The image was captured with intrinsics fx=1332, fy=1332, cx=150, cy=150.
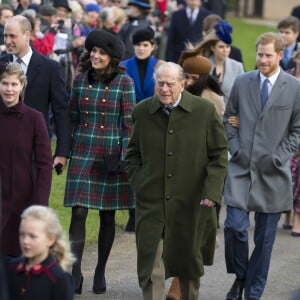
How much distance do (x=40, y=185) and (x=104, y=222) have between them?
4.64ft

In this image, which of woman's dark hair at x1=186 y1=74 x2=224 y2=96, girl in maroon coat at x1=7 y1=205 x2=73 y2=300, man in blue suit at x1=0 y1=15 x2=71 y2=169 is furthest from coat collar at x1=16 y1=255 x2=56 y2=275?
woman's dark hair at x1=186 y1=74 x2=224 y2=96

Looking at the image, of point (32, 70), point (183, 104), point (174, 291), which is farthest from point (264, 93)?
point (32, 70)

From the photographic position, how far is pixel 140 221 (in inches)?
365

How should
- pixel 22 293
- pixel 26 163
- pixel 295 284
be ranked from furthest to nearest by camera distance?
1. pixel 295 284
2. pixel 26 163
3. pixel 22 293

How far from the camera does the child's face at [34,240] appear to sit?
6645 millimetres

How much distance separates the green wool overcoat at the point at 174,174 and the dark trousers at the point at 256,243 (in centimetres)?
62

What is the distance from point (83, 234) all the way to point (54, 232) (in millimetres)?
3324

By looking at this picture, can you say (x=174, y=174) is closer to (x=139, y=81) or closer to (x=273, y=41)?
(x=273, y=41)

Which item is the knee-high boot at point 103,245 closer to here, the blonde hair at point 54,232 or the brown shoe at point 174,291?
the brown shoe at point 174,291

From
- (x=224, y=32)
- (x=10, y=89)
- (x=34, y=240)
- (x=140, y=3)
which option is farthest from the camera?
(x=140, y=3)

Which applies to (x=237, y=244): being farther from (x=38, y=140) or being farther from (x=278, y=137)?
(x=38, y=140)

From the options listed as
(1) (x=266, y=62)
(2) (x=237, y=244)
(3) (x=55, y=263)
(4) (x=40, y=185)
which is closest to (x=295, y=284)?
(2) (x=237, y=244)

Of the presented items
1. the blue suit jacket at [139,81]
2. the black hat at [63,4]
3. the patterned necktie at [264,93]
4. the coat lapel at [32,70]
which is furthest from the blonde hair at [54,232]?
the black hat at [63,4]

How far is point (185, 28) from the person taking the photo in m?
18.6
